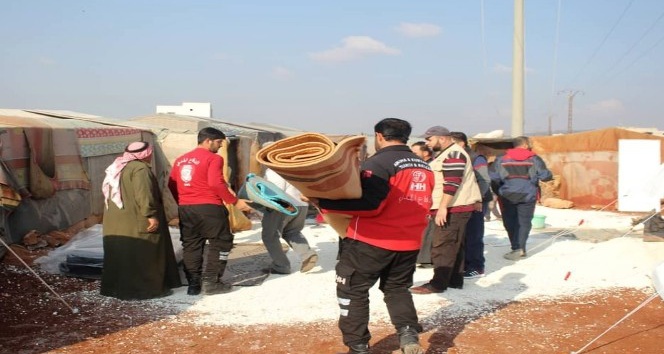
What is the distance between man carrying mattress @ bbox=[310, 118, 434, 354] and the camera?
392cm

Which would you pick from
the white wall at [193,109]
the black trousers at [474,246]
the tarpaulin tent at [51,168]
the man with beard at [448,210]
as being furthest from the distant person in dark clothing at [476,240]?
the white wall at [193,109]

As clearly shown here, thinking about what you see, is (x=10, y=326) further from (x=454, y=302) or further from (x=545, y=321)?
(x=545, y=321)

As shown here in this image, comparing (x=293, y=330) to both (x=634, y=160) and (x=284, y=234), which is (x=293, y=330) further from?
(x=634, y=160)

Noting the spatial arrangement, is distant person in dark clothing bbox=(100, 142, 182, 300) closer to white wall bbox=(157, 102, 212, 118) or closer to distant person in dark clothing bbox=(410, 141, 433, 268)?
distant person in dark clothing bbox=(410, 141, 433, 268)

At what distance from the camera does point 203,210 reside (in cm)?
604

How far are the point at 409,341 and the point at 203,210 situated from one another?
2818 millimetres

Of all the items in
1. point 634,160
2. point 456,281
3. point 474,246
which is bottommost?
point 456,281

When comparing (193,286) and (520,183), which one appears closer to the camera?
(193,286)

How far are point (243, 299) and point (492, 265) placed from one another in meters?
3.48

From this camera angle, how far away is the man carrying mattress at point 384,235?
3920 mm

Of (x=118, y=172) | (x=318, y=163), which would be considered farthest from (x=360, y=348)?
(x=118, y=172)

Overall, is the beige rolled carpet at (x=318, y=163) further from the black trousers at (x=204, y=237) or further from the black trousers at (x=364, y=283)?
the black trousers at (x=204, y=237)

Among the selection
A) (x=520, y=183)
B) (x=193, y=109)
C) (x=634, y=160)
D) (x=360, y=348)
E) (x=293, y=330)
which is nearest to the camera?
(x=360, y=348)

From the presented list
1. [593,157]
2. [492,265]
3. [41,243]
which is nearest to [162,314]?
[41,243]
